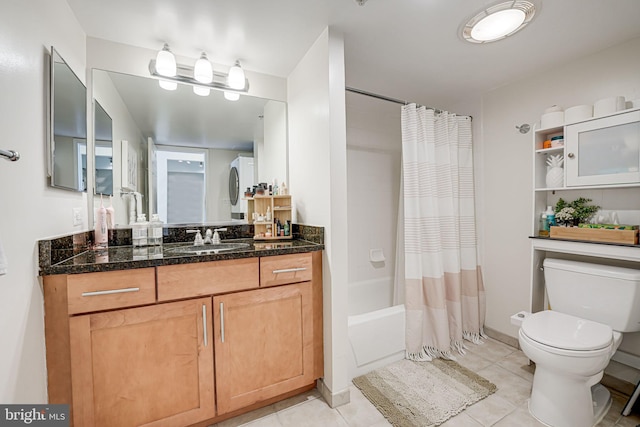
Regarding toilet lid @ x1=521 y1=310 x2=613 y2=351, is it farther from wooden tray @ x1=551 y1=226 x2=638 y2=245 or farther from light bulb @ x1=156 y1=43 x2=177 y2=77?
light bulb @ x1=156 y1=43 x2=177 y2=77

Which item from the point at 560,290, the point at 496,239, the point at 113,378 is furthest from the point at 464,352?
the point at 113,378

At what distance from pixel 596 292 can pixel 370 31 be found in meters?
2.12

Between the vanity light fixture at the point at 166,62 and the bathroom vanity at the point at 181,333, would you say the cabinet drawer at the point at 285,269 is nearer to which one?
the bathroom vanity at the point at 181,333

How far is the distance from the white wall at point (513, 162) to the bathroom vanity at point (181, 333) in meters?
1.74

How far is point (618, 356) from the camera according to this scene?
5.65 feet

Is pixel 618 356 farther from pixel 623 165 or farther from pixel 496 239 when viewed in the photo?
pixel 623 165

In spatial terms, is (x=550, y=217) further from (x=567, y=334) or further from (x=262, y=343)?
(x=262, y=343)

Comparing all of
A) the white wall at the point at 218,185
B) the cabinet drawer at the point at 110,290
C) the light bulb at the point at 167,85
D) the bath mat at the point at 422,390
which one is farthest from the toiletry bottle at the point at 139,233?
the bath mat at the point at 422,390

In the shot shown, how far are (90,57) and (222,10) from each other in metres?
0.91

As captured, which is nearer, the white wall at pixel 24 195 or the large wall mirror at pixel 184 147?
the white wall at pixel 24 195

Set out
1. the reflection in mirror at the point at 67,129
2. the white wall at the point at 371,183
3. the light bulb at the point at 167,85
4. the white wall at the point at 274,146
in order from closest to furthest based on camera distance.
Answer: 1. the reflection in mirror at the point at 67,129
2. the light bulb at the point at 167,85
3. the white wall at the point at 274,146
4. the white wall at the point at 371,183

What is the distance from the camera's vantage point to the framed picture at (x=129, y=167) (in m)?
1.71

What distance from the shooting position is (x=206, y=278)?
132cm

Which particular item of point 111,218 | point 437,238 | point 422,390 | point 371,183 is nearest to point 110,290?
point 111,218
